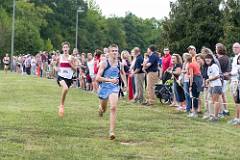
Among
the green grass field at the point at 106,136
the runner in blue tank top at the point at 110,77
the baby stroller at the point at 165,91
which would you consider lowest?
the green grass field at the point at 106,136

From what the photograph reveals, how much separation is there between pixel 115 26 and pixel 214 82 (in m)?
125

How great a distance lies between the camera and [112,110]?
11469 mm

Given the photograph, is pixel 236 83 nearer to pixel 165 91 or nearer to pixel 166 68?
pixel 165 91

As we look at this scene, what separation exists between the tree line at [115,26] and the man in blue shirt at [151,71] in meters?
30.7

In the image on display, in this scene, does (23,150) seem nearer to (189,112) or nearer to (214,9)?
(189,112)

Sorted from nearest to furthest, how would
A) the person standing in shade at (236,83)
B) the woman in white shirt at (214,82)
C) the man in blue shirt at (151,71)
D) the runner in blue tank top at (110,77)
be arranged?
the runner in blue tank top at (110,77), the person standing in shade at (236,83), the woman in white shirt at (214,82), the man in blue shirt at (151,71)

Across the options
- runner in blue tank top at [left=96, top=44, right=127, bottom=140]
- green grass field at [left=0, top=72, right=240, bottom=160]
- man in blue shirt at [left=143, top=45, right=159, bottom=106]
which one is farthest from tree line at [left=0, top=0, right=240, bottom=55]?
runner in blue tank top at [left=96, top=44, right=127, bottom=140]

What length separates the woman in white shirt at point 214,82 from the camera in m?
15.6

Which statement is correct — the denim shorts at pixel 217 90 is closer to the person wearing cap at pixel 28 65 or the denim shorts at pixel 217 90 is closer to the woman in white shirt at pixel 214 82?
the woman in white shirt at pixel 214 82

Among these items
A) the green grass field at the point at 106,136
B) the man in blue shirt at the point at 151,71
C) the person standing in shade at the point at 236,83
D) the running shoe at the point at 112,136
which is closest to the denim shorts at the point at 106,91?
the green grass field at the point at 106,136

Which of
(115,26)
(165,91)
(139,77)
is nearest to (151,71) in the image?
(139,77)

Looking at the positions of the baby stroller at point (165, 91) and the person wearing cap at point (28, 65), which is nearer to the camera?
the baby stroller at point (165, 91)

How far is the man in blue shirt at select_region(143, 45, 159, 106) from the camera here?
20.2 meters

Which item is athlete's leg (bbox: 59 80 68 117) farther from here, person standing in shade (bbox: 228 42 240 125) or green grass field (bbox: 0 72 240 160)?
person standing in shade (bbox: 228 42 240 125)
